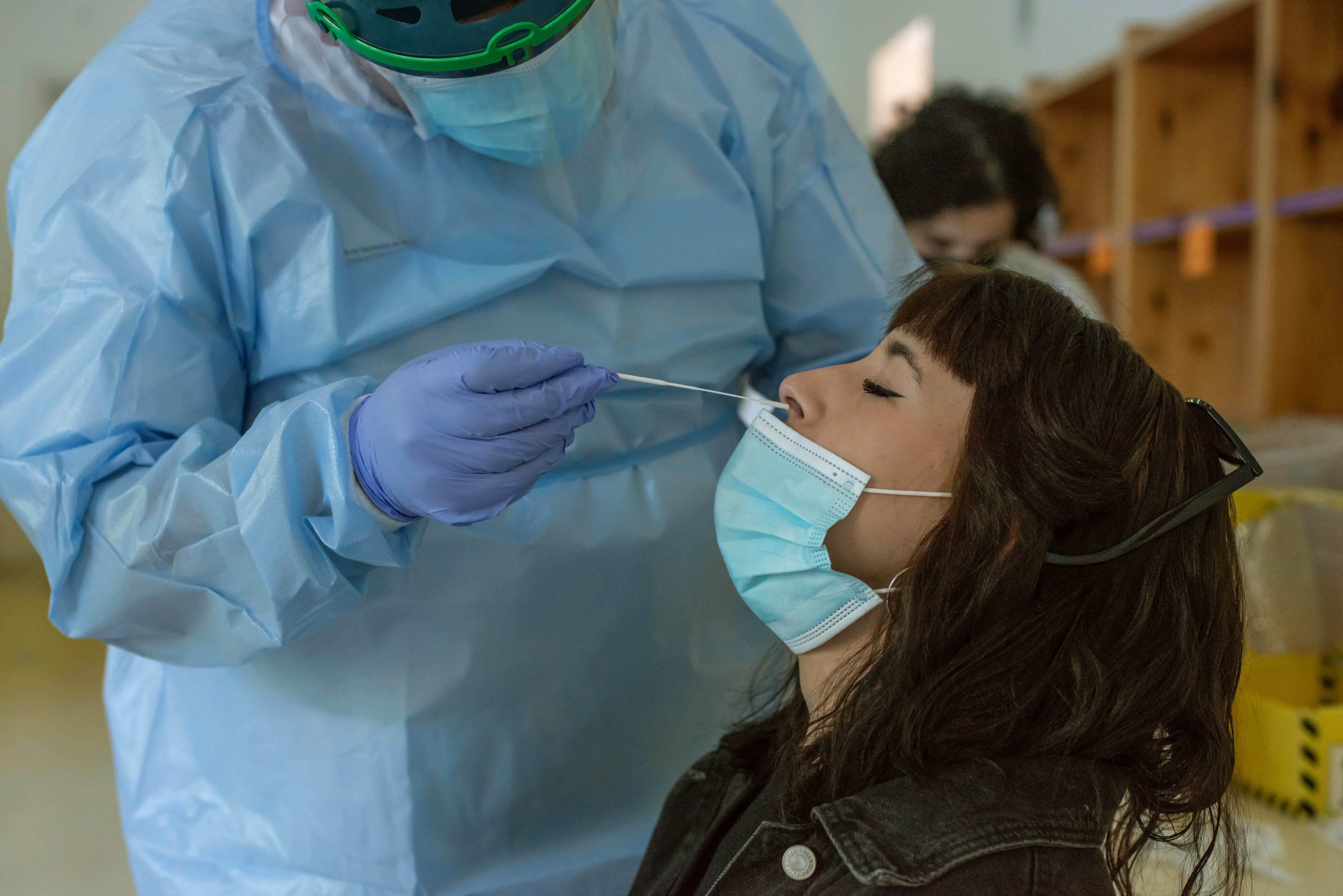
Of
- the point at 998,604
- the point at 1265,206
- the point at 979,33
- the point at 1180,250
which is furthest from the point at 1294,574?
the point at 979,33

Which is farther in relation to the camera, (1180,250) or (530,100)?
(1180,250)

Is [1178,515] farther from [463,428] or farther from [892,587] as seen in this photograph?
[463,428]

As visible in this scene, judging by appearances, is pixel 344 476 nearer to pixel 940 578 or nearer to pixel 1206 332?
pixel 940 578

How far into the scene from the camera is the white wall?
311 cm

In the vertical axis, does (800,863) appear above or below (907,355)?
below

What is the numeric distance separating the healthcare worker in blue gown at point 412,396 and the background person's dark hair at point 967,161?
0.93 metres

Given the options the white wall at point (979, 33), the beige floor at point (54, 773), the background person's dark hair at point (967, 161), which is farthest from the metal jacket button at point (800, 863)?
the white wall at point (979, 33)

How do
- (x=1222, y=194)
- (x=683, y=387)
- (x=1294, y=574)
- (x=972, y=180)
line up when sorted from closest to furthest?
1. (x=683, y=387)
2. (x=1294, y=574)
3. (x=972, y=180)
4. (x=1222, y=194)

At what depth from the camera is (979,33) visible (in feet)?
13.1

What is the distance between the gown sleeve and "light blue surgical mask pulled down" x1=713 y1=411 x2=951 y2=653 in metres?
0.32

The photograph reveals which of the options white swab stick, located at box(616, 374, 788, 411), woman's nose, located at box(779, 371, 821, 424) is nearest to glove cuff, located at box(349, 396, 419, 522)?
white swab stick, located at box(616, 374, 788, 411)

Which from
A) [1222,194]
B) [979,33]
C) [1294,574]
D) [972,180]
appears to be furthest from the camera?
[979,33]

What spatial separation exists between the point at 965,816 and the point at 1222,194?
2.28 metres

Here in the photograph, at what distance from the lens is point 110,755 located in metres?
2.79
